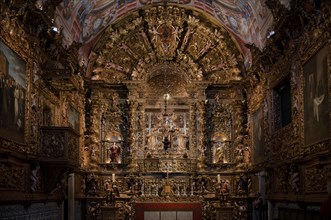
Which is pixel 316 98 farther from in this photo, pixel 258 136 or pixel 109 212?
pixel 109 212

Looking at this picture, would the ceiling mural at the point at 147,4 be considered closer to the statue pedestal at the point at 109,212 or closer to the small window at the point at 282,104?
the small window at the point at 282,104

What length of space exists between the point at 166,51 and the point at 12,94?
38.2ft

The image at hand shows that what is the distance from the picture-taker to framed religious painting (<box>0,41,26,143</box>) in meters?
12.9

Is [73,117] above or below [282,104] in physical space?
below

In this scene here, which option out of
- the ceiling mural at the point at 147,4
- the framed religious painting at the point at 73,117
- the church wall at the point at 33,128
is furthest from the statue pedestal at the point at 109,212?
the ceiling mural at the point at 147,4

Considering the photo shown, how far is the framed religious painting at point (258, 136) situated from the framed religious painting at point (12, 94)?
385 inches

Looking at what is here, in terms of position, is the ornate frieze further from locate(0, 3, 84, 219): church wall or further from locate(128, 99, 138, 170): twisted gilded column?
locate(128, 99, 138, 170): twisted gilded column

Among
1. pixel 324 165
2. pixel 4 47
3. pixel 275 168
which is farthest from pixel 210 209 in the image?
pixel 4 47

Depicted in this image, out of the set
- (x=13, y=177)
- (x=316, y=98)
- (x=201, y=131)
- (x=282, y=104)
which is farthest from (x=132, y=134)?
(x=316, y=98)

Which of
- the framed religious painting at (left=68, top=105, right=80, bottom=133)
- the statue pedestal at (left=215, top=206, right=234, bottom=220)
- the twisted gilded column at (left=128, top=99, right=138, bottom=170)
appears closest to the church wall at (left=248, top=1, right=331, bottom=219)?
the statue pedestal at (left=215, top=206, right=234, bottom=220)

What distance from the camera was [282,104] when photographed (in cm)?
1878

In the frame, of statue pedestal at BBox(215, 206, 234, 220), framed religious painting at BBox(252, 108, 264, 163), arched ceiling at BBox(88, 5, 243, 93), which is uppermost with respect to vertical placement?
arched ceiling at BBox(88, 5, 243, 93)

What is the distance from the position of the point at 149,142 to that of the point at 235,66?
524 cm

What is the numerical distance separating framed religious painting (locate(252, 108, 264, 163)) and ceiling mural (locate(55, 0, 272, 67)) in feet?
9.32
